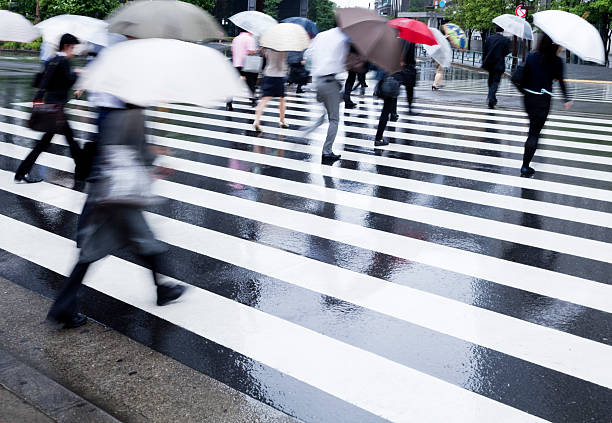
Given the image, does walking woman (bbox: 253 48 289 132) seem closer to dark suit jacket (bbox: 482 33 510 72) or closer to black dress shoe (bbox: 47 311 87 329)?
dark suit jacket (bbox: 482 33 510 72)

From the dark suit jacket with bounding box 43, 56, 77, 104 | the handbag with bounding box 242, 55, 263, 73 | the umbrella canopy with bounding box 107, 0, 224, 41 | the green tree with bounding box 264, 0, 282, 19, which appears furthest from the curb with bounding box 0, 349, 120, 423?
the green tree with bounding box 264, 0, 282, 19

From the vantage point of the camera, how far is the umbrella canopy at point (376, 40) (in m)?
7.91

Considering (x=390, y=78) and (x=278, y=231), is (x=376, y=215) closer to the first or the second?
(x=278, y=231)

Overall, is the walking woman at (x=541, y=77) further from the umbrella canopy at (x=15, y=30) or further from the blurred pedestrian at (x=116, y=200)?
the umbrella canopy at (x=15, y=30)

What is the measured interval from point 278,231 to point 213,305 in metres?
1.85

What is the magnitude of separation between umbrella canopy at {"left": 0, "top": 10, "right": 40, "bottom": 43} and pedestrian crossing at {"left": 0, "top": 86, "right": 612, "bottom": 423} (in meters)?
1.76

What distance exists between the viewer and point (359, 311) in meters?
4.78

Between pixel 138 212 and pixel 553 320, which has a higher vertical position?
pixel 138 212

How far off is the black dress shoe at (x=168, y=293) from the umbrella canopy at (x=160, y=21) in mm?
1967

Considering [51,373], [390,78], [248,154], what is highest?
[390,78]

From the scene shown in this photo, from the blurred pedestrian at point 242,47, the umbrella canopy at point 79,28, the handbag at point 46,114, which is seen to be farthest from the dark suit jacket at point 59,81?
the blurred pedestrian at point 242,47

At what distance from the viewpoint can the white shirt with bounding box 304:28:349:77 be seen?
8680 millimetres

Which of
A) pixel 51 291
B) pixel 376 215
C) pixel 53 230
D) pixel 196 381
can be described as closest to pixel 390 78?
pixel 376 215

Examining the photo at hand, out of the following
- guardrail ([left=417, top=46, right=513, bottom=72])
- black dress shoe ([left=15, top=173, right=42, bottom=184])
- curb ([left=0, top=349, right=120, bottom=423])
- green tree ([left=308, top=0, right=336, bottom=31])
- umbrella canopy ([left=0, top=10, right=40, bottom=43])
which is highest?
green tree ([left=308, top=0, right=336, bottom=31])
